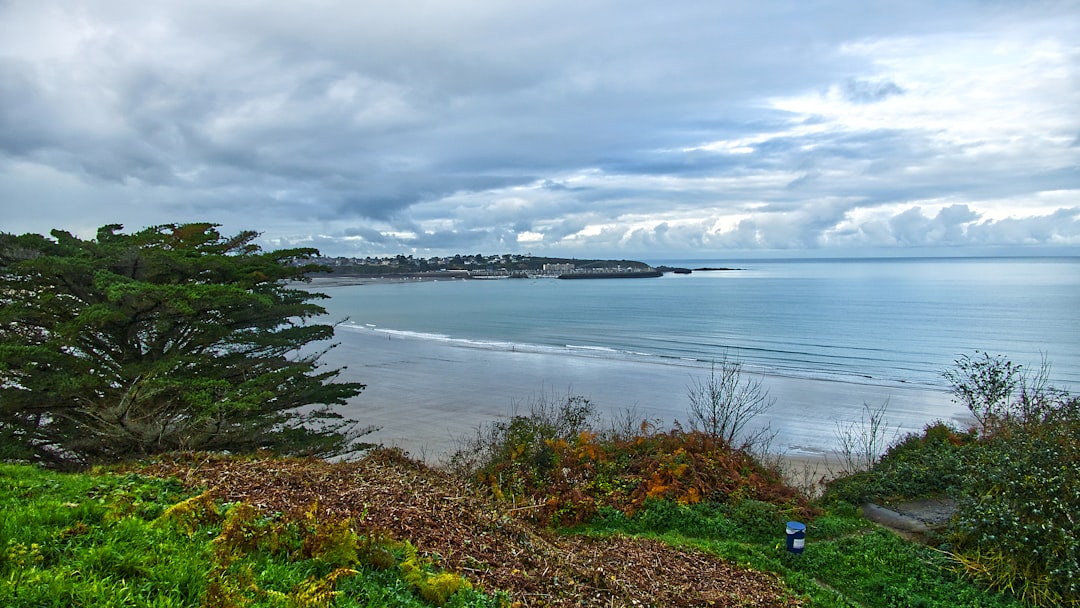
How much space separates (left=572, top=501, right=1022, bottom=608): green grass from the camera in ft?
23.0

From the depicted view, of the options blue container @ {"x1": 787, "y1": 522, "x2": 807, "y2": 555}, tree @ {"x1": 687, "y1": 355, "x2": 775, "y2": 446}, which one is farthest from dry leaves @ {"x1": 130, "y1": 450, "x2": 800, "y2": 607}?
tree @ {"x1": 687, "y1": 355, "x2": 775, "y2": 446}

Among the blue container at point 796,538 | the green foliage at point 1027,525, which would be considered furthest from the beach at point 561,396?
the green foliage at point 1027,525

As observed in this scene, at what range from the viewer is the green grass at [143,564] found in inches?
145

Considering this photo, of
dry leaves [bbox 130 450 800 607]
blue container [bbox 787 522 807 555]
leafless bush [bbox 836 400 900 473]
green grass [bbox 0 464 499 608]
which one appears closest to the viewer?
green grass [bbox 0 464 499 608]

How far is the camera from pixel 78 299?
13727 mm

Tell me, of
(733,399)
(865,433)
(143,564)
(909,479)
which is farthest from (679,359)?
(143,564)

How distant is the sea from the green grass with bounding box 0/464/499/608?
36.3ft

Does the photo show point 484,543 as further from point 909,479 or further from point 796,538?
point 909,479

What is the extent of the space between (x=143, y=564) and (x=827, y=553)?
7500 millimetres

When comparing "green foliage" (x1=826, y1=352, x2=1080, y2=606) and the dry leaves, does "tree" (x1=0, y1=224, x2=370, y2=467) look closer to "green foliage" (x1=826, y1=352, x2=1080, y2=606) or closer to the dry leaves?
the dry leaves

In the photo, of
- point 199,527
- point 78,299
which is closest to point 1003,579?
point 199,527

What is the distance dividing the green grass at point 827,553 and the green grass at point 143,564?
14.5ft

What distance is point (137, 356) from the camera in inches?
562

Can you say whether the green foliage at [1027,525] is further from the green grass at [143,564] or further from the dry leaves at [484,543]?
the green grass at [143,564]
